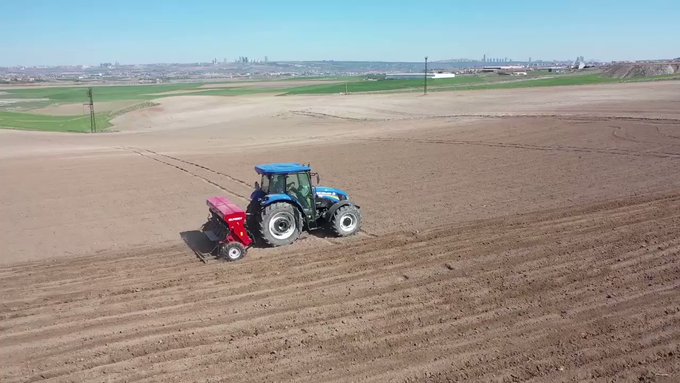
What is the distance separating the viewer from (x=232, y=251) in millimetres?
11391

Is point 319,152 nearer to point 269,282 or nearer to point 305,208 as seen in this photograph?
point 305,208

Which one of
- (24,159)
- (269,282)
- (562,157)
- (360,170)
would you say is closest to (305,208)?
(269,282)

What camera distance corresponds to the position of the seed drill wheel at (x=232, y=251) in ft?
37.3

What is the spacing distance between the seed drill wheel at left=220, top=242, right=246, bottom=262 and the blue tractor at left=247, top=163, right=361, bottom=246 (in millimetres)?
732

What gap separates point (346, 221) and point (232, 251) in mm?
2717

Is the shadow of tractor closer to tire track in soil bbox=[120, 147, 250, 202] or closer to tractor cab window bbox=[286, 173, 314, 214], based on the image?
tractor cab window bbox=[286, 173, 314, 214]

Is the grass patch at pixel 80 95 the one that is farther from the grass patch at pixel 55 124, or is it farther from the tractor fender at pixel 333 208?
the tractor fender at pixel 333 208

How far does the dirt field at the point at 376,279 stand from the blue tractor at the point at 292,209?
358mm

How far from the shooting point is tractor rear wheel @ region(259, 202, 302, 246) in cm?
1196

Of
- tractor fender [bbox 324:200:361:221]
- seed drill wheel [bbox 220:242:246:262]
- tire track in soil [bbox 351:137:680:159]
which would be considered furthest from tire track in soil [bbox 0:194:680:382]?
tire track in soil [bbox 351:137:680:159]

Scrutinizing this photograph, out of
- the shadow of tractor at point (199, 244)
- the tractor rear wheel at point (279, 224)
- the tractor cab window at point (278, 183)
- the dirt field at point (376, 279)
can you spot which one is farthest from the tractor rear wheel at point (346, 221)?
the shadow of tractor at point (199, 244)

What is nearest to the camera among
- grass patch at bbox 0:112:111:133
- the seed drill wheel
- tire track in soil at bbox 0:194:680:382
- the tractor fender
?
tire track in soil at bbox 0:194:680:382

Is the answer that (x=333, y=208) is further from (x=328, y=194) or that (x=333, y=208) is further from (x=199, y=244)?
(x=199, y=244)

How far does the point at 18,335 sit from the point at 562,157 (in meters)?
20.1
